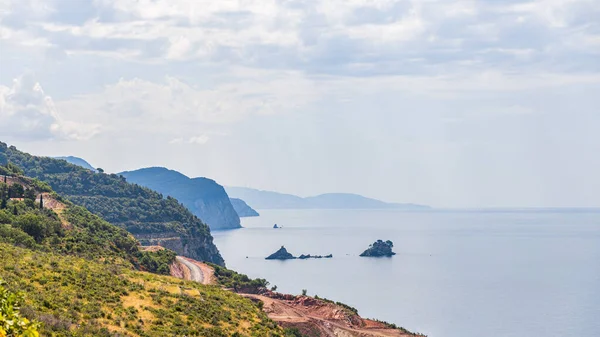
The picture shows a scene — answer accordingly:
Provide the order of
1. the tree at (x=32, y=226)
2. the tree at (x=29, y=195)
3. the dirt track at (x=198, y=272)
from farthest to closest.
A: 1. the dirt track at (x=198, y=272)
2. the tree at (x=29, y=195)
3. the tree at (x=32, y=226)

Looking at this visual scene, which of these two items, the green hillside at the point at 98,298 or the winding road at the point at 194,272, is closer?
the green hillside at the point at 98,298

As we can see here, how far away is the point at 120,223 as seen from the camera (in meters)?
158

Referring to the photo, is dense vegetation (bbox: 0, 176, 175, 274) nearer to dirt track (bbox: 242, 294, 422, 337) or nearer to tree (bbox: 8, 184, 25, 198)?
tree (bbox: 8, 184, 25, 198)

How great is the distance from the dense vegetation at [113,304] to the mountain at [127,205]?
107321 millimetres

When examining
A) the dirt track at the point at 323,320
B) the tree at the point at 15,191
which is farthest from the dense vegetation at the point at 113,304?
the tree at the point at 15,191

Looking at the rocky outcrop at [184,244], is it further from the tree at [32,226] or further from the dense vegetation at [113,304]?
the dense vegetation at [113,304]

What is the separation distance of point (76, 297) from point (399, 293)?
10384 centimetres

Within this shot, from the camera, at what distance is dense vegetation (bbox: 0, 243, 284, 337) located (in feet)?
120

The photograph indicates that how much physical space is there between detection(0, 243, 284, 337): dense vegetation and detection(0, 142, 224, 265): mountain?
107 m

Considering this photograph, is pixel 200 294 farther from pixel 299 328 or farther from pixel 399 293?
pixel 399 293

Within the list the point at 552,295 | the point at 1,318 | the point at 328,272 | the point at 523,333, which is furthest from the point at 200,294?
the point at 328,272

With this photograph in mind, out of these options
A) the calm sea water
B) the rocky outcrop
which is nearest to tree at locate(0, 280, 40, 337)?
the calm sea water

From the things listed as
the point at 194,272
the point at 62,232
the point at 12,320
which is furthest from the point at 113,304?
the point at 194,272

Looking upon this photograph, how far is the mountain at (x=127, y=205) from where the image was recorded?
160500 millimetres
